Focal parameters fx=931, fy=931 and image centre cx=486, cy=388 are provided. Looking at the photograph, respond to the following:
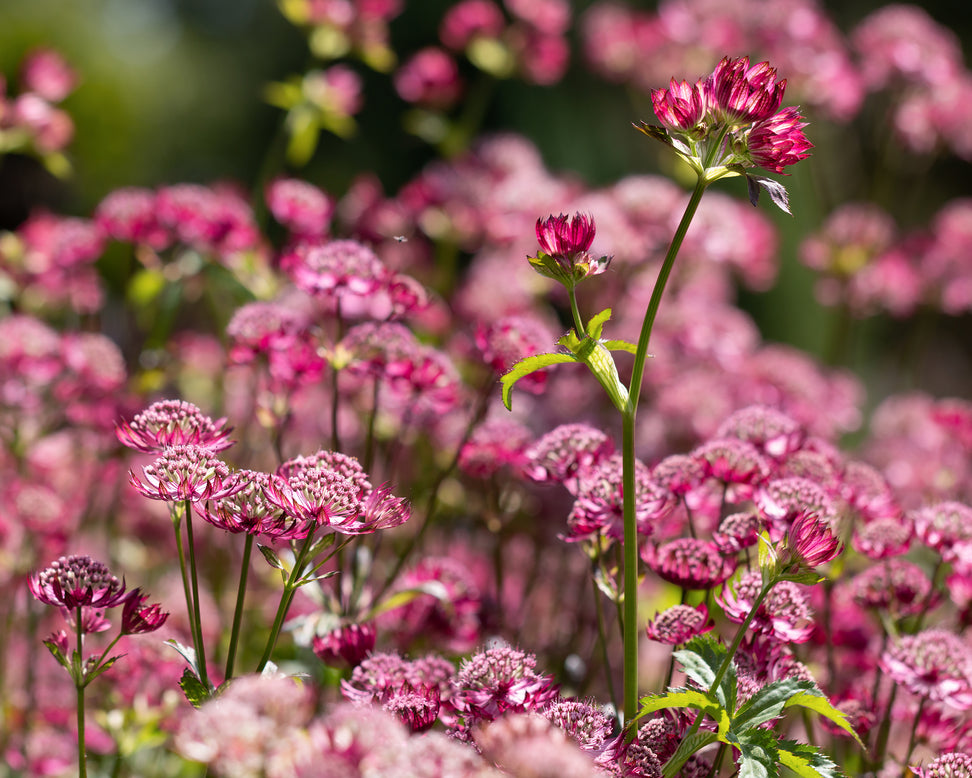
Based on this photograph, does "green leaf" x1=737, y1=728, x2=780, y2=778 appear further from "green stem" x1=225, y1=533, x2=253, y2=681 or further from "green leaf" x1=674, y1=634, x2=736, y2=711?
"green stem" x1=225, y1=533, x2=253, y2=681

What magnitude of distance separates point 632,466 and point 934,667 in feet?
1.47

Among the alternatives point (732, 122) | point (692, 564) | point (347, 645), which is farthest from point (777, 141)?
point (347, 645)

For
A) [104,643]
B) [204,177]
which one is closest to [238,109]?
[204,177]

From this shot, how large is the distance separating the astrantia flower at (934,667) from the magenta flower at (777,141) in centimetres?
55

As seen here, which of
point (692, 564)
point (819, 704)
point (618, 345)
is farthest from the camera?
point (692, 564)

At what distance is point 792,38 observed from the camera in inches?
92.3

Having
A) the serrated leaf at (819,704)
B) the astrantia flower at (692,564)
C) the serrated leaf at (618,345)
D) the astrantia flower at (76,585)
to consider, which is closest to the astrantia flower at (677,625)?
the astrantia flower at (692,564)

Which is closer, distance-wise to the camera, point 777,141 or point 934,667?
point 777,141

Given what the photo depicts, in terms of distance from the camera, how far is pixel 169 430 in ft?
2.89

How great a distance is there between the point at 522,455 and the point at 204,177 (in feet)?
24.0

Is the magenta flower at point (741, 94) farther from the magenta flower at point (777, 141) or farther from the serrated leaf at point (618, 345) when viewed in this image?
the serrated leaf at point (618, 345)

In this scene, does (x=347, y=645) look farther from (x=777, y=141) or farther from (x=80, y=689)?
(x=777, y=141)

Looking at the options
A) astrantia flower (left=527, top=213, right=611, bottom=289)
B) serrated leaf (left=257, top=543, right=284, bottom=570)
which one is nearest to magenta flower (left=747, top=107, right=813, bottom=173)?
astrantia flower (left=527, top=213, right=611, bottom=289)

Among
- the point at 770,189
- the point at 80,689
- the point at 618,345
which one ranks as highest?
the point at 770,189
